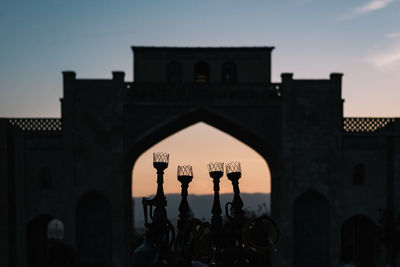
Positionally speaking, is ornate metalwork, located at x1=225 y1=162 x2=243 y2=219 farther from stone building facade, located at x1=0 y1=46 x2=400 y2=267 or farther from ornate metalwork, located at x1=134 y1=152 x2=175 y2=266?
stone building facade, located at x1=0 y1=46 x2=400 y2=267

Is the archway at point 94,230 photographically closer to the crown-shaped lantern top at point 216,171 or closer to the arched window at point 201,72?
the arched window at point 201,72

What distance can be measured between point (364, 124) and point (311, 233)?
553 cm

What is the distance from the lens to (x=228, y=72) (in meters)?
21.5

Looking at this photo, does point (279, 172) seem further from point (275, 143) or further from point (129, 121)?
point (129, 121)

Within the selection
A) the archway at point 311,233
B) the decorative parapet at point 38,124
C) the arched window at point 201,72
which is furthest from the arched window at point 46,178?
the archway at point 311,233

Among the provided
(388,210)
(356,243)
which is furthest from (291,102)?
(356,243)

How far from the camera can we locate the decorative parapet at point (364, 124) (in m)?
19.7

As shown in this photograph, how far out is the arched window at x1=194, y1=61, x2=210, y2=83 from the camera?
845 inches

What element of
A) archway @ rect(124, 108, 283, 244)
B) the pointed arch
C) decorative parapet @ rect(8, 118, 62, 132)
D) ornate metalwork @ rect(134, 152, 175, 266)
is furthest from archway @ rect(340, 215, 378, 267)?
ornate metalwork @ rect(134, 152, 175, 266)

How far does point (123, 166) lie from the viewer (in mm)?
19406

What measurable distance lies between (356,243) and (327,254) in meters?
2.89

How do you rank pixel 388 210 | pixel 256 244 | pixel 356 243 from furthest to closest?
pixel 356 243 < pixel 388 210 < pixel 256 244

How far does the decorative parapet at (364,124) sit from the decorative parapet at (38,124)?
13079 millimetres

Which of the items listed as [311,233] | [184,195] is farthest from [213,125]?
[184,195]
